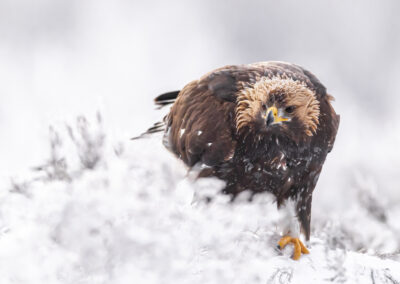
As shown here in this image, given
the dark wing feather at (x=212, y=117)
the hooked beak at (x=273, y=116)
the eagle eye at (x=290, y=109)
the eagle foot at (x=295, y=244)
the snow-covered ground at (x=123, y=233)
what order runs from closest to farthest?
the snow-covered ground at (x=123, y=233) → the hooked beak at (x=273, y=116) → the eagle eye at (x=290, y=109) → the dark wing feather at (x=212, y=117) → the eagle foot at (x=295, y=244)

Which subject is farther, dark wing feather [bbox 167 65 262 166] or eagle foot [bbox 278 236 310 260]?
eagle foot [bbox 278 236 310 260]

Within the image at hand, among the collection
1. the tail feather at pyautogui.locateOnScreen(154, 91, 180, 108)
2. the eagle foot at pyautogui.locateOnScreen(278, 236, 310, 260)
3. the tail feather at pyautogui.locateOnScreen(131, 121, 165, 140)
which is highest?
the tail feather at pyautogui.locateOnScreen(154, 91, 180, 108)

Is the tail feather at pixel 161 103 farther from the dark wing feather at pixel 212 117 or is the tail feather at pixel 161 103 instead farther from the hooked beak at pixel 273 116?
the hooked beak at pixel 273 116

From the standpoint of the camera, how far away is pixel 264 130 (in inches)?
126

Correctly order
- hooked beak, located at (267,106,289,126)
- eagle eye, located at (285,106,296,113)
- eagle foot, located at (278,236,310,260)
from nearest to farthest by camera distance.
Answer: hooked beak, located at (267,106,289,126)
eagle eye, located at (285,106,296,113)
eagle foot, located at (278,236,310,260)

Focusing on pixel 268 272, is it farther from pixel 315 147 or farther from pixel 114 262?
pixel 114 262

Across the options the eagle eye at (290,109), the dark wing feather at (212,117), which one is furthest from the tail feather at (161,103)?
the eagle eye at (290,109)

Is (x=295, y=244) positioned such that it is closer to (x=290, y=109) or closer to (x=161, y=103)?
(x=290, y=109)

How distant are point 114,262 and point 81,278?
15 centimetres

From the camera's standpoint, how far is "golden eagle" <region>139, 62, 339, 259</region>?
3.19m

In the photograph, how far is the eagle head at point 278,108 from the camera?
3.12 meters

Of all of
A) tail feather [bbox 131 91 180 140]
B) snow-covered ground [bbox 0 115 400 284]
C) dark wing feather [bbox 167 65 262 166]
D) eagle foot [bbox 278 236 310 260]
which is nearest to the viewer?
snow-covered ground [bbox 0 115 400 284]

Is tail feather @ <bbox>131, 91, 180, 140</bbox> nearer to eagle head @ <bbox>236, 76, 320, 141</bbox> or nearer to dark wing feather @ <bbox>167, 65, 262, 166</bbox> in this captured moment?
dark wing feather @ <bbox>167, 65, 262, 166</bbox>

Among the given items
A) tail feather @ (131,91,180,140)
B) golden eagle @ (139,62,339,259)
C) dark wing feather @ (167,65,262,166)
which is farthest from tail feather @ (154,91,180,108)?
golden eagle @ (139,62,339,259)
